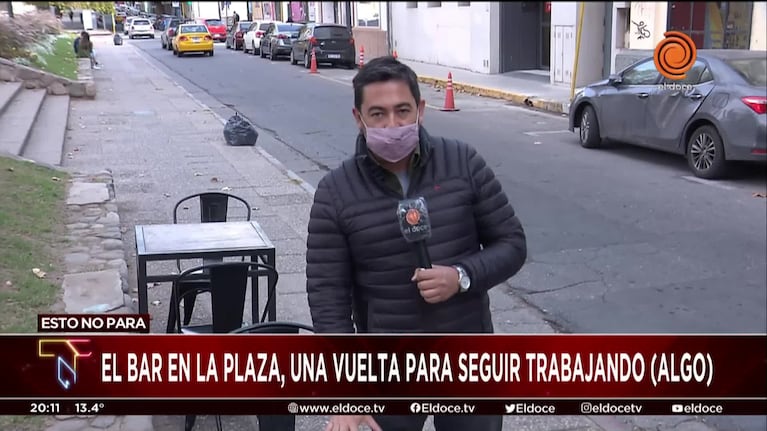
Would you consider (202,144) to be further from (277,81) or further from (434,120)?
(277,81)

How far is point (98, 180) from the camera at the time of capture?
9453mm

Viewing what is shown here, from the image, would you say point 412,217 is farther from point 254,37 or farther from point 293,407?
point 254,37

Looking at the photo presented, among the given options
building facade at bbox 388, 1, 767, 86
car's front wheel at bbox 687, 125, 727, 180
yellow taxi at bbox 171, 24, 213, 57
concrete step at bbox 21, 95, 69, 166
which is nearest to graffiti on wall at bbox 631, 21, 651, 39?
building facade at bbox 388, 1, 767, 86

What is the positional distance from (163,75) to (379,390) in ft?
89.8

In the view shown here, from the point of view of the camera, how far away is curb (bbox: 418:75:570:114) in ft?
58.0

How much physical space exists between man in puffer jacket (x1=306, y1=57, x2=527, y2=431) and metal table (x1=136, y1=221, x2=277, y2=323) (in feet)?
5.90

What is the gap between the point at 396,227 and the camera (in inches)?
105

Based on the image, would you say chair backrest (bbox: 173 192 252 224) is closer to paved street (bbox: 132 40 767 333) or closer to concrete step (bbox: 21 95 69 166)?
paved street (bbox: 132 40 767 333)

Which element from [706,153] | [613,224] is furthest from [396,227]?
[706,153]

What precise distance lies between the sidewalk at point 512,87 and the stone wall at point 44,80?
945 cm

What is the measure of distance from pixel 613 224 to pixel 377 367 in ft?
20.7

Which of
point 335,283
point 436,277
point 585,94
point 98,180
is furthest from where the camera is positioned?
point 585,94

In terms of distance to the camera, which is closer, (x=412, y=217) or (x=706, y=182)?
(x=412, y=217)

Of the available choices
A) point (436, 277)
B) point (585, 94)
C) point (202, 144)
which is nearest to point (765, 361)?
point (436, 277)
